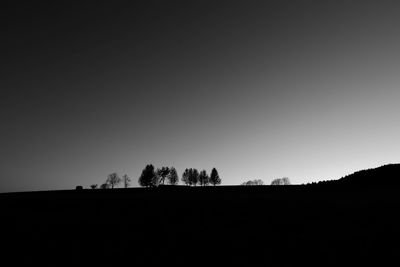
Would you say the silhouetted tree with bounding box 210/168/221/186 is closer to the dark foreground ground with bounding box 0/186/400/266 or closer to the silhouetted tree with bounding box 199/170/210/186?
the silhouetted tree with bounding box 199/170/210/186

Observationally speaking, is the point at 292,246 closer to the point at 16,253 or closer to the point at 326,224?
the point at 326,224

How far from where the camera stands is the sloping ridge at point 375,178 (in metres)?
45.7

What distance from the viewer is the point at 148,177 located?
110 m

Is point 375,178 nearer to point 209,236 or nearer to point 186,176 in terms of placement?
point 209,236

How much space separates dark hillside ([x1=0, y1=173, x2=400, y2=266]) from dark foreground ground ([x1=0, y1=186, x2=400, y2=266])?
50 millimetres

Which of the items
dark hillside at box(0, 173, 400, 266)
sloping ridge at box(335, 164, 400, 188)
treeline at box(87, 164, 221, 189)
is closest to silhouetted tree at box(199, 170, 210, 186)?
treeline at box(87, 164, 221, 189)

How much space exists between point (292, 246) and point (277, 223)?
516 cm

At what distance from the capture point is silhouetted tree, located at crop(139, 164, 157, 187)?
110000 mm

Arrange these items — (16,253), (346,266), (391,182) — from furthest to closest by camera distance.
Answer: (391,182) → (16,253) → (346,266)

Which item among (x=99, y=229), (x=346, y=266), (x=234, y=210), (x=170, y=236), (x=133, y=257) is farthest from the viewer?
(x=234, y=210)

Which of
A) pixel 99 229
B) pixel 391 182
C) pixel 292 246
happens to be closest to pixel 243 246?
pixel 292 246

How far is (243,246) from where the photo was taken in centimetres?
1670

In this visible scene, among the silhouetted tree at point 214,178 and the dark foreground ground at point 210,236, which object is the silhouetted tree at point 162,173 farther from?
the dark foreground ground at point 210,236

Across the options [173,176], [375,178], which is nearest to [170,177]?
[173,176]
